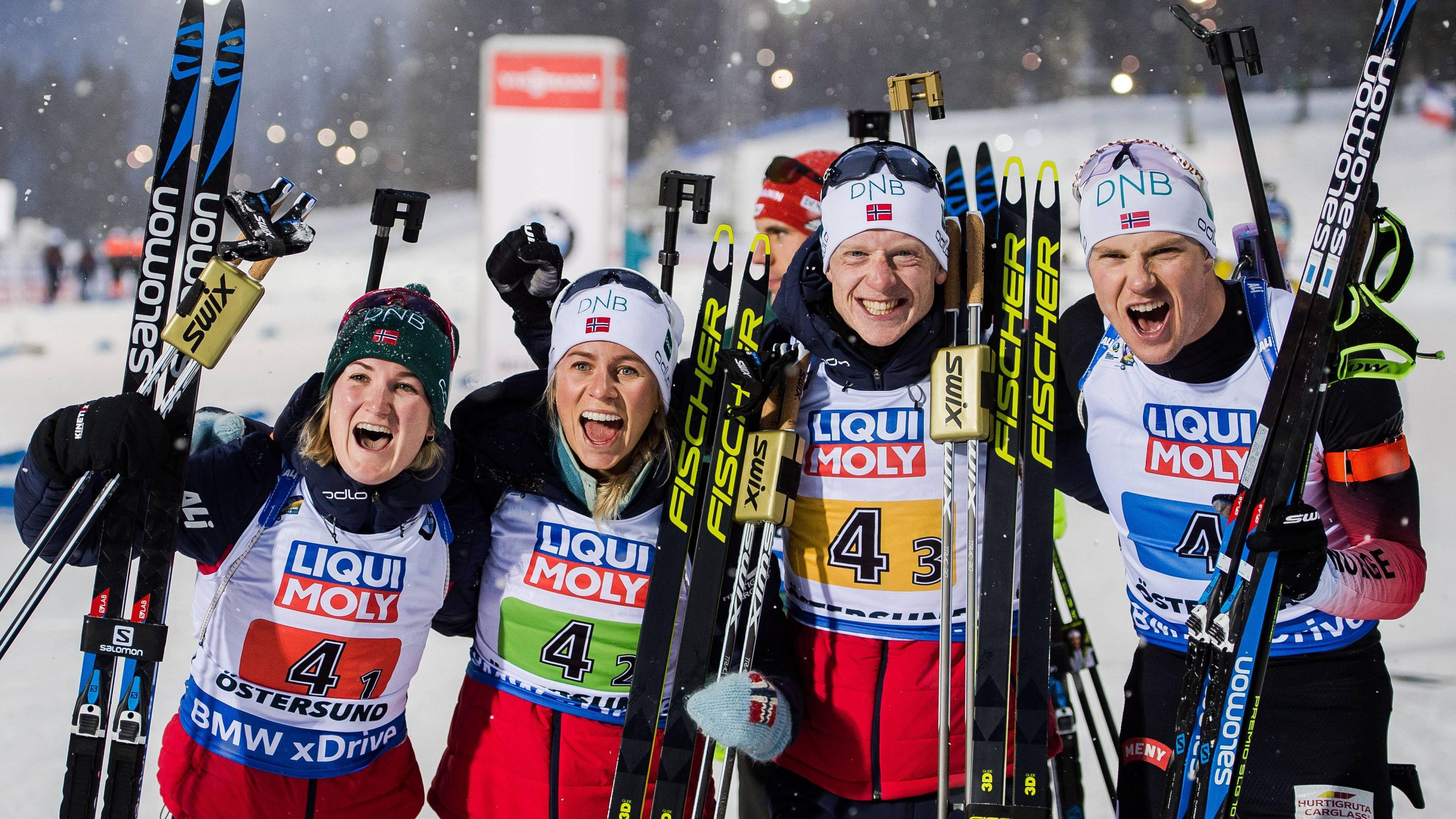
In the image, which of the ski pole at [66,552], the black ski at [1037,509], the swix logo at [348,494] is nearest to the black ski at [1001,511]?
the black ski at [1037,509]

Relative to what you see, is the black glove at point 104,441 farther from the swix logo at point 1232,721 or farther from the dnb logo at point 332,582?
the swix logo at point 1232,721

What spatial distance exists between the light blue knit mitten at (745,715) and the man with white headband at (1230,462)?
0.83 m

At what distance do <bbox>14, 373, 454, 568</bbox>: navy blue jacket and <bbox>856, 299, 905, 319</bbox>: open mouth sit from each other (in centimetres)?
89

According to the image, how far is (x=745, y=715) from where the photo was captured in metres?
2.07

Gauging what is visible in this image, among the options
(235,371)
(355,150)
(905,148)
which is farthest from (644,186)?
(905,148)

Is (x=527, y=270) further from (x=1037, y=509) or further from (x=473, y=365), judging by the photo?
(x=473, y=365)

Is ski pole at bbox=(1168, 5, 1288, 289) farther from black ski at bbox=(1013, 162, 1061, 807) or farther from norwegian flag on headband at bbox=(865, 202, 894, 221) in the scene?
norwegian flag on headband at bbox=(865, 202, 894, 221)

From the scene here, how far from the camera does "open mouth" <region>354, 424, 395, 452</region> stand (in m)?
2.00

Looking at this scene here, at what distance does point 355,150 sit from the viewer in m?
12.6

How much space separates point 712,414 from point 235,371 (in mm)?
7583

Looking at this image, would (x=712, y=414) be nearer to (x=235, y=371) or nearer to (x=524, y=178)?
(x=524, y=178)

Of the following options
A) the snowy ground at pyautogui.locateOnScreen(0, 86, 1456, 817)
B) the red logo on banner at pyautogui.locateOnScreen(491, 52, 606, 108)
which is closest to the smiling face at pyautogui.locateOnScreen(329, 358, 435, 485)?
the snowy ground at pyautogui.locateOnScreen(0, 86, 1456, 817)

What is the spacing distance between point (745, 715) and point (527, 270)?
3.93 ft

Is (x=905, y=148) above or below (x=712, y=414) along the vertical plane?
above
